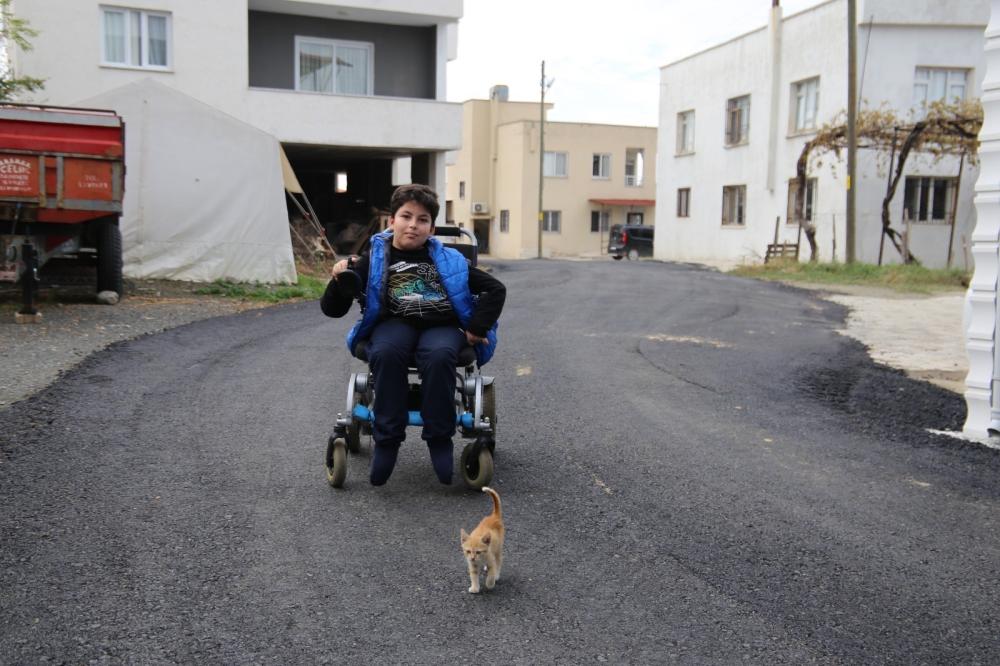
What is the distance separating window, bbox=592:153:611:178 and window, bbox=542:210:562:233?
11.0 feet

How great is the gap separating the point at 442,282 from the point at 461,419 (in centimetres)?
76

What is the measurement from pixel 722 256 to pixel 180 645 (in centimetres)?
3472

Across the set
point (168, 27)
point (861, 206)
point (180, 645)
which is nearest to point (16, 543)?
point (180, 645)

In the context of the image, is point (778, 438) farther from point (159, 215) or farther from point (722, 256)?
point (722, 256)

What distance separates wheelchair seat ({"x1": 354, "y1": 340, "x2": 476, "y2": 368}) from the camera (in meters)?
5.17

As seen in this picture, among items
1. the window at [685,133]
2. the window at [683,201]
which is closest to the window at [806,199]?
the window at [683,201]

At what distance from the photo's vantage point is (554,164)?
5488cm

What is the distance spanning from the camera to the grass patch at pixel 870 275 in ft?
73.0

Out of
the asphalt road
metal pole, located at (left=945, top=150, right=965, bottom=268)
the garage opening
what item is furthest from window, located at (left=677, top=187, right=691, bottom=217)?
the asphalt road

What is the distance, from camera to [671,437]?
6.65 m

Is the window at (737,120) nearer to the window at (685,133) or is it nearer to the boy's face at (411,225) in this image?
the window at (685,133)

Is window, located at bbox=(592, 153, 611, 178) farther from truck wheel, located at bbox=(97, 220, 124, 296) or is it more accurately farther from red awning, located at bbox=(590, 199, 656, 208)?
truck wheel, located at bbox=(97, 220, 124, 296)

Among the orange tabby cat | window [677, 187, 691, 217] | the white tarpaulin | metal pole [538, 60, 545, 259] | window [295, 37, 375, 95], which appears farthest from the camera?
metal pole [538, 60, 545, 259]

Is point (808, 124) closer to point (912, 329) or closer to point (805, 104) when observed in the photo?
Answer: point (805, 104)
